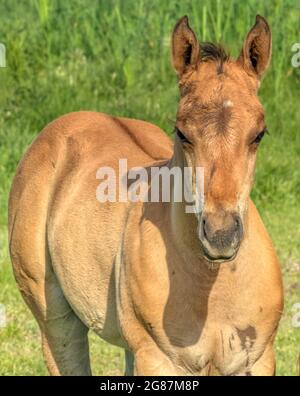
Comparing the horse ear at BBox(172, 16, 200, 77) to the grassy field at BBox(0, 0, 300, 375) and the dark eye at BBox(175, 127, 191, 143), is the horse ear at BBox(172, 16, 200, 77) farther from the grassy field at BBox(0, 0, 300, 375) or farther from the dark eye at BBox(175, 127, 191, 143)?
the grassy field at BBox(0, 0, 300, 375)

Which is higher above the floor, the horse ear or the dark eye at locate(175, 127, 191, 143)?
the horse ear

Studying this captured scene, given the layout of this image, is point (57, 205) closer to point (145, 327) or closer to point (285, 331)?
point (145, 327)

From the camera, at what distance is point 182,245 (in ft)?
17.5

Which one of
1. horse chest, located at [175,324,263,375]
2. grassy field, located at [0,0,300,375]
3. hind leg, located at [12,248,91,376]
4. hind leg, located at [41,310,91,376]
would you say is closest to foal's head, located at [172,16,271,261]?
horse chest, located at [175,324,263,375]

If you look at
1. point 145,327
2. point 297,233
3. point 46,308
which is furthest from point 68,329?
point 297,233

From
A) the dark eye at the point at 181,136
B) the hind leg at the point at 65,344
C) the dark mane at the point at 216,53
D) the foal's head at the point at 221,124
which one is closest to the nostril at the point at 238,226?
the foal's head at the point at 221,124

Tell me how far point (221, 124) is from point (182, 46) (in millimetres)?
617

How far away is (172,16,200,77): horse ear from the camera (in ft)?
17.4

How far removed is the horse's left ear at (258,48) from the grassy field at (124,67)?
4.58m

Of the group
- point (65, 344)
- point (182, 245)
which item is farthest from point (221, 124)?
point (65, 344)

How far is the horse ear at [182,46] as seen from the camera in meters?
5.32

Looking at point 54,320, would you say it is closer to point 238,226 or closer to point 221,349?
point 221,349

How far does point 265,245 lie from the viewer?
5.37m

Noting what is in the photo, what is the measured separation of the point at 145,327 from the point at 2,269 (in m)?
3.48
